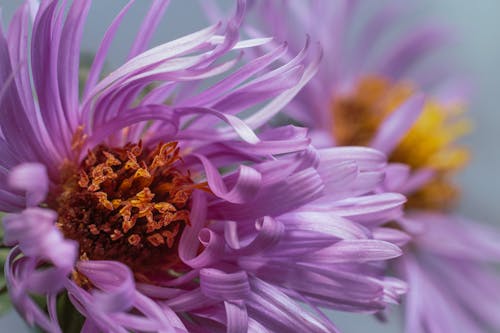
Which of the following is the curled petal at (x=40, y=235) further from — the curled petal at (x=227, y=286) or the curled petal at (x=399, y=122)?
the curled petal at (x=399, y=122)

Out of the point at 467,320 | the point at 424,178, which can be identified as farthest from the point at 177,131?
the point at 467,320

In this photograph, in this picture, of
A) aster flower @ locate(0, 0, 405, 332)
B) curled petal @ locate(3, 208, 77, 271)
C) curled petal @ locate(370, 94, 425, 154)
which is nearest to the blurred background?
curled petal @ locate(370, 94, 425, 154)

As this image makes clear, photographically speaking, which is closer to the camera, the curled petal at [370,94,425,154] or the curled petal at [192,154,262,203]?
the curled petal at [192,154,262,203]

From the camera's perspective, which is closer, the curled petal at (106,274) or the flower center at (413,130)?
the curled petal at (106,274)

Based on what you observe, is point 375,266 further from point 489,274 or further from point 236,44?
point 489,274

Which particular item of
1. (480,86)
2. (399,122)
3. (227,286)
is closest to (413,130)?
(399,122)

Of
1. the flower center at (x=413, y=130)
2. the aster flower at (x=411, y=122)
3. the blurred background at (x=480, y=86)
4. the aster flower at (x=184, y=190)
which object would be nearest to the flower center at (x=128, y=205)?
the aster flower at (x=184, y=190)

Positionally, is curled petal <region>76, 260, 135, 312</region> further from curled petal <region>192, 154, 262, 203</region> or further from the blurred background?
the blurred background
